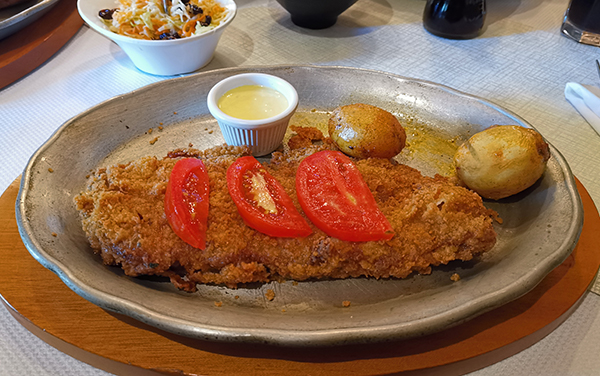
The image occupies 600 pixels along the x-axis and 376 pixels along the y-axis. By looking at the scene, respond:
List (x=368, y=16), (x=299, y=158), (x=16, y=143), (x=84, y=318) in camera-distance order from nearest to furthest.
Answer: (x=84, y=318) → (x=299, y=158) → (x=16, y=143) → (x=368, y=16)

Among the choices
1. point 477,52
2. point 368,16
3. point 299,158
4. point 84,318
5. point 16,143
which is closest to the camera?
point 84,318

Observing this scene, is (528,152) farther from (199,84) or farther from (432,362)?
(199,84)

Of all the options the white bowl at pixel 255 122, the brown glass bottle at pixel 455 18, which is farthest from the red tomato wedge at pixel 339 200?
the brown glass bottle at pixel 455 18

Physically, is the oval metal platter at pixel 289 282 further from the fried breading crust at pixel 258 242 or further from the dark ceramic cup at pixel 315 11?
the dark ceramic cup at pixel 315 11

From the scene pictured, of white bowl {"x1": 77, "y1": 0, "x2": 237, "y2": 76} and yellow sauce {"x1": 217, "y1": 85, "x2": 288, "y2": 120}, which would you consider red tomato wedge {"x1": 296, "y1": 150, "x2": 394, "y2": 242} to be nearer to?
yellow sauce {"x1": 217, "y1": 85, "x2": 288, "y2": 120}

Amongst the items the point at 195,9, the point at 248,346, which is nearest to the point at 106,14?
the point at 195,9

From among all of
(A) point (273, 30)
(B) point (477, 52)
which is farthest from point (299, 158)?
(B) point (477, 52)

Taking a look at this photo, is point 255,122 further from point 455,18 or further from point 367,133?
point 455,18
